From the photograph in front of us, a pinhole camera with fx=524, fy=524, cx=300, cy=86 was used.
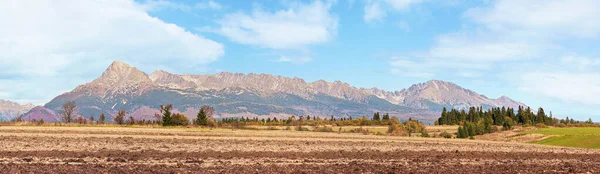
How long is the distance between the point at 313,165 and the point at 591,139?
5827 centimetres

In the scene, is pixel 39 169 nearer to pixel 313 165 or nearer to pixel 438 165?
pixel 313 165

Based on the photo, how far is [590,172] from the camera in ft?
94.2

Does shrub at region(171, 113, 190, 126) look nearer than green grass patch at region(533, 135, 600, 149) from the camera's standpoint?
No

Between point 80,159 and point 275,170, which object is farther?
point 80,159

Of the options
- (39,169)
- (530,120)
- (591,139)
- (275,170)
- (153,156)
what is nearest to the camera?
→ (39,169)

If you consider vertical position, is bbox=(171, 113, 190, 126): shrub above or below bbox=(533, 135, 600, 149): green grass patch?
above

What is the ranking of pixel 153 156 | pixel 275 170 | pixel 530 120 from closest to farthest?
pixel 275 170 < pixel 153 156 < pixel 530 120

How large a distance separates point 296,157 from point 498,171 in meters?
13.1

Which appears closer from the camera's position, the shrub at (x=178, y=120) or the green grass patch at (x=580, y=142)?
the green grass patch at (x=580, y=142)

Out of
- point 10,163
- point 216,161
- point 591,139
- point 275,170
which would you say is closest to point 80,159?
point 10,163

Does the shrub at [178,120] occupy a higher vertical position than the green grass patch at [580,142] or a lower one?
higher

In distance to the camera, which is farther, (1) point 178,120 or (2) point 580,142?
(1) point 178,120

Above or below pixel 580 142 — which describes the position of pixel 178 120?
above

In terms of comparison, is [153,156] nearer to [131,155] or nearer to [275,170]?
[131,155]
